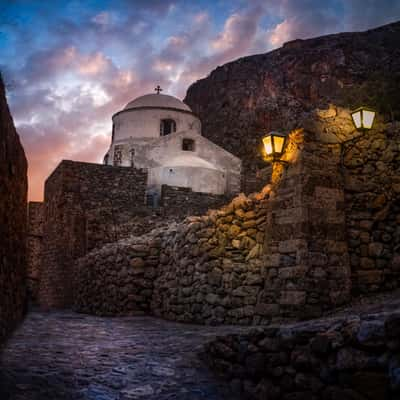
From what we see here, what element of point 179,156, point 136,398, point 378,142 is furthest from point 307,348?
point 179,156

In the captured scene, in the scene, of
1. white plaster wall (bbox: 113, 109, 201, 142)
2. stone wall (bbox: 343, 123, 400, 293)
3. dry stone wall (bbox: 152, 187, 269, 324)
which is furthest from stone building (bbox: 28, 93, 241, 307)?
stone wall (bbox: 343, 123, 400, 293)

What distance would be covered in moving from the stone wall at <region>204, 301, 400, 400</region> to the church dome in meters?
28.1

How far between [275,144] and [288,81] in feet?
139

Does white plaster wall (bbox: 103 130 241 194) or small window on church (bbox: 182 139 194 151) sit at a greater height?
small window on church (bbox: 182 139 194 151)

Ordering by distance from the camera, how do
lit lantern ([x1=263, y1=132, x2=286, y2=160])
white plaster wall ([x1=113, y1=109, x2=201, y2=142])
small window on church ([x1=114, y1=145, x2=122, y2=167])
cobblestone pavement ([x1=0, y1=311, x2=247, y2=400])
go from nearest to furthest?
cobblestone pavement ([x1=0, y1=311, x2=247, y2=400]) < lit lantern ([x1=263, y1=132, x2=286, y2=160]) < small window on church ([x1=114, y1=145, x2=122, y2=167]) < white plaster wall ([x1=113, y1=109, x2=201, y2=142])

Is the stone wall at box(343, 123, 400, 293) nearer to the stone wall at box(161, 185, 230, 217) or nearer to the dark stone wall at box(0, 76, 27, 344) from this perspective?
the dark stone wall at box(0, 76, 27, 344)

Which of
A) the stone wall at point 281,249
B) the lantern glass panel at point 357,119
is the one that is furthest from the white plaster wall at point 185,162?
the lantern glass panel at point 357,119

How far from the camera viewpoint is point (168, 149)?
2789cm

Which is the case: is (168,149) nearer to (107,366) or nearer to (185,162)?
(185,162)

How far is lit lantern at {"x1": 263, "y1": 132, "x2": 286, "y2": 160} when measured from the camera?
673 cm

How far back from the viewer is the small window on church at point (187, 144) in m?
28.6

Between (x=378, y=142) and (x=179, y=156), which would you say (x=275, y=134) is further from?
(x=179, y=156)

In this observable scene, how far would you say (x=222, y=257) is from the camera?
731 cm

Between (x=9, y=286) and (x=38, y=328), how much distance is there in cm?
155
